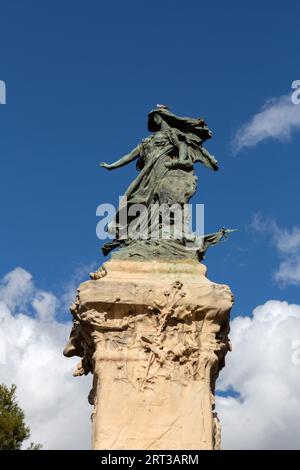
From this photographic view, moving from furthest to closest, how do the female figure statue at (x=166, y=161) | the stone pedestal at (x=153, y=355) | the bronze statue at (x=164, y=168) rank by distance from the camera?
the female figure statue at (x=166, y=161)
the bronze statue at (x=164, y=168)
the stone pedestal at (x=153, y=355)

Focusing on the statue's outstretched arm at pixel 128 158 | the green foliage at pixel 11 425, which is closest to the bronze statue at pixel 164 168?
the statue's outstretched arm at pixel 128 158

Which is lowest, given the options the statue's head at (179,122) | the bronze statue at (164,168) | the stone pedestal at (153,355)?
the stone pedestal at (153,355)

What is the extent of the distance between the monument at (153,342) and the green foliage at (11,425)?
612 inches

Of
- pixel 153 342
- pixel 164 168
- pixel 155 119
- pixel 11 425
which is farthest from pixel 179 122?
pixel 11 425

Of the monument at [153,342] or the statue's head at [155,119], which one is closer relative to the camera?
the monument at [153,342]

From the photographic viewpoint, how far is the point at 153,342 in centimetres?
948

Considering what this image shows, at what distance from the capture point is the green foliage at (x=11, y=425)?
24969 millimetres

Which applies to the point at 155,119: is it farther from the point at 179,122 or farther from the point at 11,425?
the point at 11,425

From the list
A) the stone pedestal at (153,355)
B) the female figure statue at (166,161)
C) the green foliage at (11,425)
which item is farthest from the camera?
the green foliage at (11,425)

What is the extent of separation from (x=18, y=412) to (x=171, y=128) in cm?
1709

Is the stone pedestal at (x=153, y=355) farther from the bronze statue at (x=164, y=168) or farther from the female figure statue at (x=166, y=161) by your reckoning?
the female figure statue at (x=166, y=161)

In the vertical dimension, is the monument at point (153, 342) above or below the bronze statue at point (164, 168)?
below

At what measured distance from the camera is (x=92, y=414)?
31.4 feet

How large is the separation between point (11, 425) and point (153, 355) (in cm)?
1727
